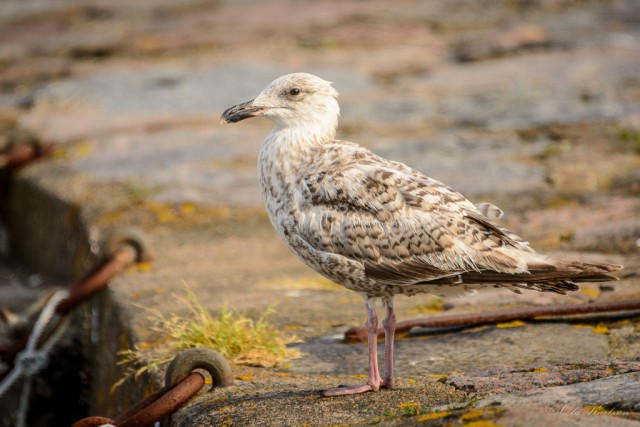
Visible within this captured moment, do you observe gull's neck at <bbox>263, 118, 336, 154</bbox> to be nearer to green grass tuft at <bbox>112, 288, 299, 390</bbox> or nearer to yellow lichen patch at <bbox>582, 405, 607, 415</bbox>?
green grass tuft at <bbox>112, 288, 299, 390</bbox>

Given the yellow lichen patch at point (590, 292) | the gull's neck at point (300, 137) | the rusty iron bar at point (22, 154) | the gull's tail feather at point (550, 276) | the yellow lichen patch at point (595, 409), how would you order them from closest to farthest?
1. the yellow lichen patch at point (595, 409)
2. the gull's tail feather at point (550, 276)
3. the gull's neck at point (300, 137)
4. the yellow lichen patch at point (590, 292)
5. the rusty iron bar at point (22, 154)

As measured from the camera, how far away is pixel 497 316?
4809mm

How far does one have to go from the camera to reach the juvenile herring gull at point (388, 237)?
4004 mm

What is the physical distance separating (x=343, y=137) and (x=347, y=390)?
17.9ft

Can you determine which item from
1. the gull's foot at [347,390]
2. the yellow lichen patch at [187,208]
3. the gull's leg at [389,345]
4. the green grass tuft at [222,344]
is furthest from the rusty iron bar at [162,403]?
the yellow lichen patch at [187,208]

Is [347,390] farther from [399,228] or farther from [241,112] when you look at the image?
[241,112]

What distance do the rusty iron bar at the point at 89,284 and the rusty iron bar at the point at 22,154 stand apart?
10.3 feet

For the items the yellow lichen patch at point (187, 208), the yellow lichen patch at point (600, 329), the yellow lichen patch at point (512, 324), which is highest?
the yellow lichen patch at point (187, 208)

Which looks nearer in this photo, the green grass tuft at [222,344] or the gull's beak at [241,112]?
the green grass tuft at [222,344]

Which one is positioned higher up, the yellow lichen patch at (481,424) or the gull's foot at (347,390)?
the yellow lichen patch at (481,424)

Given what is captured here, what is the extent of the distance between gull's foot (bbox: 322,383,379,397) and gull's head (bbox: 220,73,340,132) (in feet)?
4.26

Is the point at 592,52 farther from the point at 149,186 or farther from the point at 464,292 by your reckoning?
the point at 464,292

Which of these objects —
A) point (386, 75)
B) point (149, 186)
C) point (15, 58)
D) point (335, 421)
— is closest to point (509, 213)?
point (149, 186)

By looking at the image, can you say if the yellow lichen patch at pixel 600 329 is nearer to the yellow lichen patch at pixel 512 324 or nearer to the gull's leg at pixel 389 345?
the yellow lichen patch at pixel 512 324
